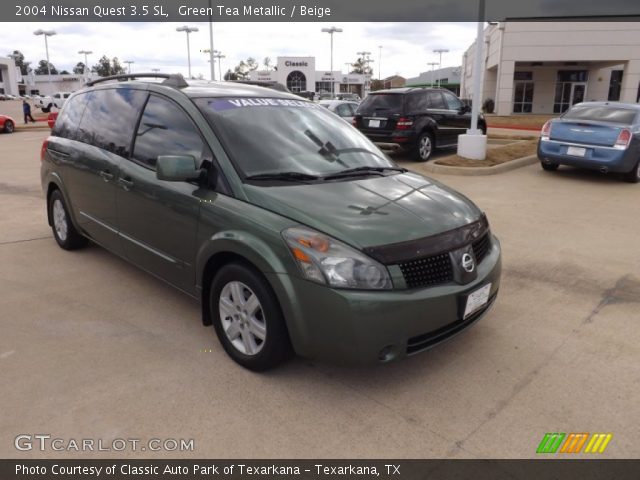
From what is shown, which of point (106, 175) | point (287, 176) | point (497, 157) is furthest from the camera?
point (497, 157)

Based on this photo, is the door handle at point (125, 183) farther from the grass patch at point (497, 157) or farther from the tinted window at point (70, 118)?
the grass patch at point (497, 157)

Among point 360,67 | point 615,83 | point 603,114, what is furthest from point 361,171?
point 360,67

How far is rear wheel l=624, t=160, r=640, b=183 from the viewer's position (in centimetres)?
961

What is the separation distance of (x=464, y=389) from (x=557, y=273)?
248cm

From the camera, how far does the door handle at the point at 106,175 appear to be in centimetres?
431

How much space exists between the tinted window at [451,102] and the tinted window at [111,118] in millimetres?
9907

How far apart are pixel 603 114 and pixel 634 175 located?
1317mm

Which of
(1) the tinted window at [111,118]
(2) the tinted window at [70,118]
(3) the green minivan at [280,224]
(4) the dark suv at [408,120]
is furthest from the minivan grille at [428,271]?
(4) the dark suv at [408,120]

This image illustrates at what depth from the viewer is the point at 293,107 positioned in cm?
424

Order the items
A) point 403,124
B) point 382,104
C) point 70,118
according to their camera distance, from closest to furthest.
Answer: point 70,118
point 403,124
point 382,104

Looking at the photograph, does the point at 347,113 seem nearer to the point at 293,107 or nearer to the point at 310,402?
the point at 293,107

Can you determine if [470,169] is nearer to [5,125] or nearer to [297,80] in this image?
[5,125]

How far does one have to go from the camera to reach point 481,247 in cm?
346

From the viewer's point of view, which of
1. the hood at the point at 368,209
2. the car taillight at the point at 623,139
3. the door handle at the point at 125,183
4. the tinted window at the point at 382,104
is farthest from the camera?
the tinted window at the point at 382,104
